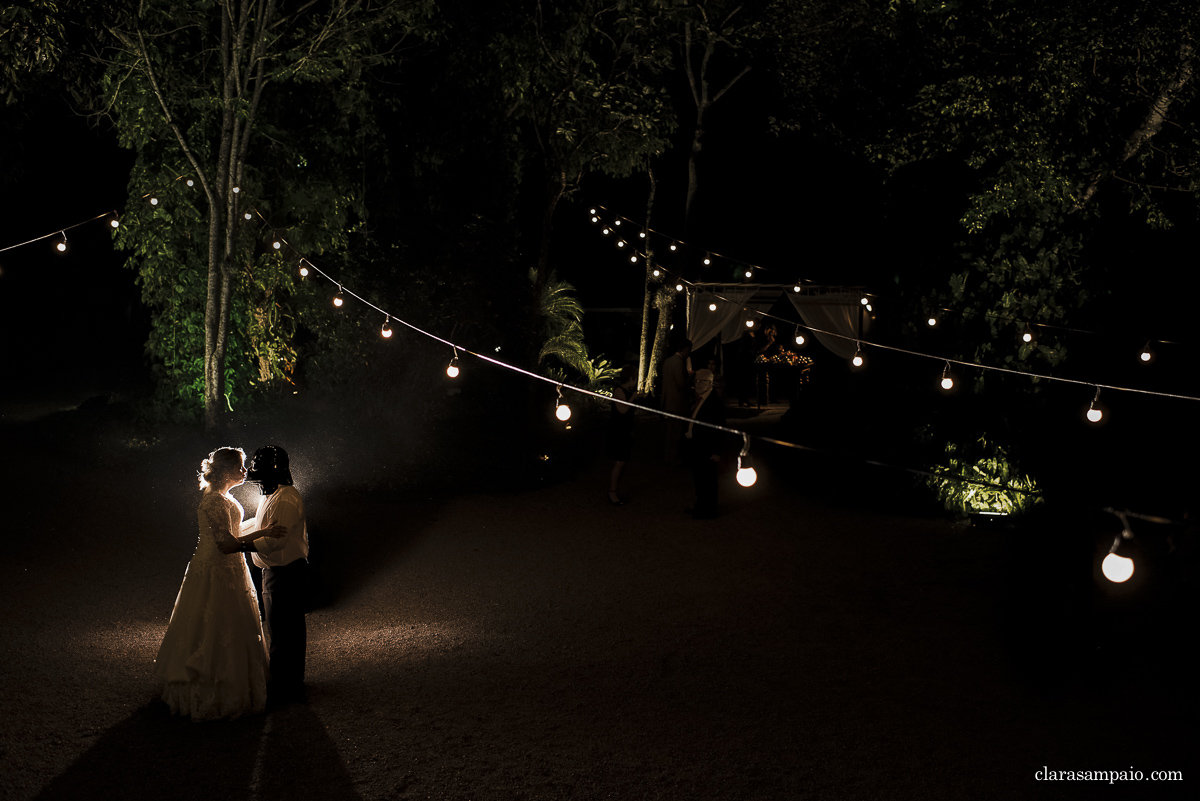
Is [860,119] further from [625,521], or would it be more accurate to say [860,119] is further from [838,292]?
[625,521]

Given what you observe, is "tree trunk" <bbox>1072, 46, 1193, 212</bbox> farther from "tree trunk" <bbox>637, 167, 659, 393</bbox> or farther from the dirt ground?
"tree trunk" <bbox>637, 167, 659, 393</bbox>

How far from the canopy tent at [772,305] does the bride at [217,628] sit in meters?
10.4

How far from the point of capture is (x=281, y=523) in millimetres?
4668

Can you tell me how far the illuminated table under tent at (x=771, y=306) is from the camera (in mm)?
15078

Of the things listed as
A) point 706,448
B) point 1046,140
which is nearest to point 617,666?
point 706,448

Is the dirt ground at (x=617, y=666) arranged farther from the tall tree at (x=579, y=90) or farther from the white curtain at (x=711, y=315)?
the white curtain at (x=711, y=315)

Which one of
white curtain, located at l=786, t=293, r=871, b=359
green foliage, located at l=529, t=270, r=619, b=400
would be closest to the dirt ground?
white curtain, located at l=786, t=293, r=871, b=359

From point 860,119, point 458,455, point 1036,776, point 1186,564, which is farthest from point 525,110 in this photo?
point 1036,776

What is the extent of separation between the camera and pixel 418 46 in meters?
13.0

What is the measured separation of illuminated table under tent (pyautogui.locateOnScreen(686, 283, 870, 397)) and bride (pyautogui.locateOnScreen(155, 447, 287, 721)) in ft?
33.1

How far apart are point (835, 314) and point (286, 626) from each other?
1218 cm

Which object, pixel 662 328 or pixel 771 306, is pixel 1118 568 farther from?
pixel 662 328

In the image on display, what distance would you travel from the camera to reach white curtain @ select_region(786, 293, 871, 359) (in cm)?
1507

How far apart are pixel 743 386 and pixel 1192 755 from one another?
16.6 meters
